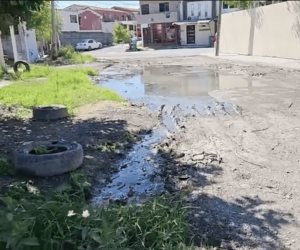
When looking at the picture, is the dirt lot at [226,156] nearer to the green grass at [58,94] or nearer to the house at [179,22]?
the green grass at [58,94]

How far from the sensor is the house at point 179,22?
56.8m

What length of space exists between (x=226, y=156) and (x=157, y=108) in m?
5.21

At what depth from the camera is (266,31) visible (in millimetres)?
28250

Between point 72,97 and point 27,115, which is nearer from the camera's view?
point 27,115

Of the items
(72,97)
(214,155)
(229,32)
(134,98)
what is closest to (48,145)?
(214,155)

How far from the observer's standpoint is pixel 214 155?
281 inches

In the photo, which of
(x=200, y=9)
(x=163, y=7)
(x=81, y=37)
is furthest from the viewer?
(x=81, y=37)

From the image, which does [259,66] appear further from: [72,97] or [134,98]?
[72,97]

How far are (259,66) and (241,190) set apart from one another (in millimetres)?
18002

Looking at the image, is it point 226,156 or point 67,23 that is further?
point 67,23

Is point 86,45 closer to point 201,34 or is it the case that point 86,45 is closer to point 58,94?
point 201,34

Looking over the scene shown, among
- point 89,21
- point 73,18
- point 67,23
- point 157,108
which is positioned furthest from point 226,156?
point 89,21

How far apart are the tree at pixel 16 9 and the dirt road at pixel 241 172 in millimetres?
4230

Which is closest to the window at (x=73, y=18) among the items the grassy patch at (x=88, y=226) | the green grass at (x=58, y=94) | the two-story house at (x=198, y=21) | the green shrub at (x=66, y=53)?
the two-story house at (x=198, y=21)
